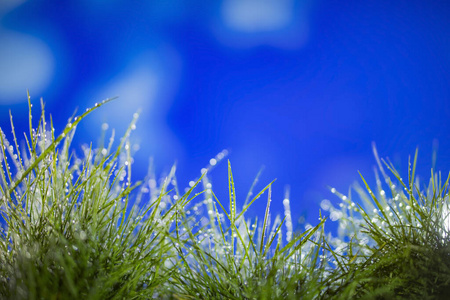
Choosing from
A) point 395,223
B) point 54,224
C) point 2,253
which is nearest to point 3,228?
point 2,253

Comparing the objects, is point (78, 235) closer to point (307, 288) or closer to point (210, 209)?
point (210, 209)

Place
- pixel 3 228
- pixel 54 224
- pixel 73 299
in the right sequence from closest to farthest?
pixel 73 299, pixel 54 224, pixel 3 228

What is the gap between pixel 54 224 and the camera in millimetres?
697

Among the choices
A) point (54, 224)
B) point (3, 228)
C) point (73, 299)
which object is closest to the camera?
point (73, 299)

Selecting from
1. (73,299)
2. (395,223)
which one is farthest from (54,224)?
(395,223)

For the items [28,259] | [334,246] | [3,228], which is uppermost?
[3,228]

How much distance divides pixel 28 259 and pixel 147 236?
0.23 meters

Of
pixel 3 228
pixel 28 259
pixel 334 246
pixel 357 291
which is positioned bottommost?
pixel 357 291

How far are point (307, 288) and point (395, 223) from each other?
0.32 meters

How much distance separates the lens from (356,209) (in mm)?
895

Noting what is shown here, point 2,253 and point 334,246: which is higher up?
point 2,253

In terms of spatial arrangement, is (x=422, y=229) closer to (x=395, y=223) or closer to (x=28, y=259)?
(x=395, y=223)

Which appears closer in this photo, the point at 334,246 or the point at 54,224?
the point at 54,224

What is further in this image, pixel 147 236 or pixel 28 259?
pixel 147 236
